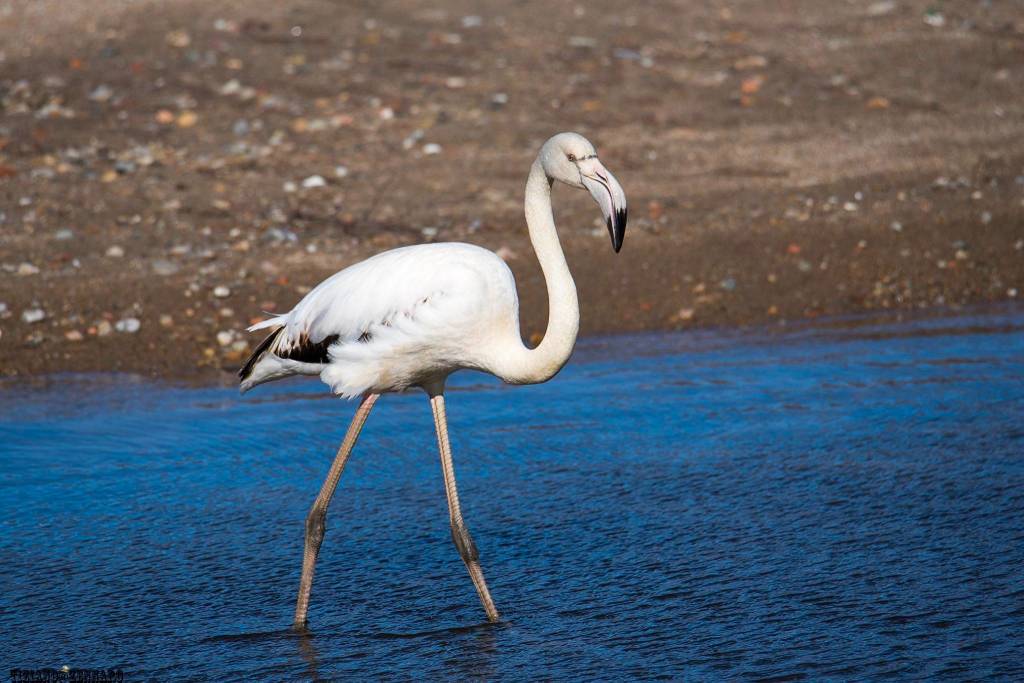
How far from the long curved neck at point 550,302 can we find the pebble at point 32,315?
456cm

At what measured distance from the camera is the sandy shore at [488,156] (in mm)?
8492

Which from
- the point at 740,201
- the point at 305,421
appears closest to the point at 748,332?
the point at 740,201

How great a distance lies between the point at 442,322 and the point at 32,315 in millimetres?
4490

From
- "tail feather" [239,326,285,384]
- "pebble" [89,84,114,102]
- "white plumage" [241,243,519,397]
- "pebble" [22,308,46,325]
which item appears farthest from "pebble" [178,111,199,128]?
"white plumage" [241,243,519,397]

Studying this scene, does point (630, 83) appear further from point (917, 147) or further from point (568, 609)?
point (568, 609)

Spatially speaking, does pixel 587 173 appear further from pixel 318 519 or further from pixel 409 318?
pixel 318 519

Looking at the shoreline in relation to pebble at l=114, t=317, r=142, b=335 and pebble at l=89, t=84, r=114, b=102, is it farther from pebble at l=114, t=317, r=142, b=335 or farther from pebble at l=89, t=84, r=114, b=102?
pebble at l=89, t=84, r=114, b=102

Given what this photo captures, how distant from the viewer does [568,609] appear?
4.56 m

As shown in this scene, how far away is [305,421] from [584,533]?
7.25ft

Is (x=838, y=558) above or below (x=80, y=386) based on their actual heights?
above

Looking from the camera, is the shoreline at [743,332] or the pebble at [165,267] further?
the pebble at [165,267]

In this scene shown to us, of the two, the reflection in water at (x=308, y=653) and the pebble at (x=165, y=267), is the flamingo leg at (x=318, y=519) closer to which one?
the reflection in water at (x=308, y=653)

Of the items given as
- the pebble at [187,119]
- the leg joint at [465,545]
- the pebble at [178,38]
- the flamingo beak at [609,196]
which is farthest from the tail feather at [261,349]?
the pebble at [178,38]

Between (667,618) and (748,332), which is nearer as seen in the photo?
(667,618)
